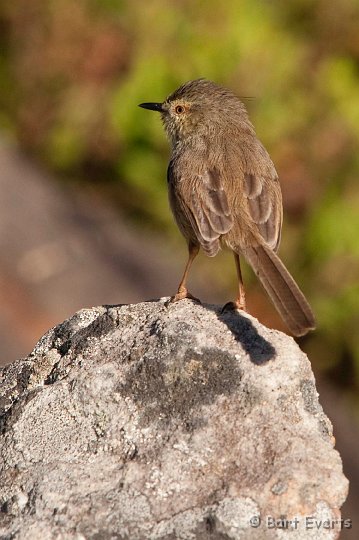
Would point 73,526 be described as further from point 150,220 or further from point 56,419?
point 150,220

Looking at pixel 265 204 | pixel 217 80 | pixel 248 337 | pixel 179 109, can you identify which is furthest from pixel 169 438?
pixel 217 80

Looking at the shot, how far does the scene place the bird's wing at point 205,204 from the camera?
18.5ft

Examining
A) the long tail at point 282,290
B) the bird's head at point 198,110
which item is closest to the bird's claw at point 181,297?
the long tail at point 282,290

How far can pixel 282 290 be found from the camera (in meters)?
5.04

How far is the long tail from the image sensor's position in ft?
15.8

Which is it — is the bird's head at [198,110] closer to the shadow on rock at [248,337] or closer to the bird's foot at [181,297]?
the bird's foot at [181,297]

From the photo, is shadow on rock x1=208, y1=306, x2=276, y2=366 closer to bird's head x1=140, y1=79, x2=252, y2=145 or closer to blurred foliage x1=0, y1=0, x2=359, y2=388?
bird's head x1=140, y1=79, x2=252, y2=145

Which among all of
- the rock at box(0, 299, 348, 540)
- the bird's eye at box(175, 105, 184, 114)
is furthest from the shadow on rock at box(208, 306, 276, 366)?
the bird's eye at box(175, 105, 184, 114)

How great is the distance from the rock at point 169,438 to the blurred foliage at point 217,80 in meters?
6.07

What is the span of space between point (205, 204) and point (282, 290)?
3.17 feet

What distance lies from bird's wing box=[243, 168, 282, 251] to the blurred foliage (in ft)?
15.0

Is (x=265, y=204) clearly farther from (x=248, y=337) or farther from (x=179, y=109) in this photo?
(x=248, y=337)

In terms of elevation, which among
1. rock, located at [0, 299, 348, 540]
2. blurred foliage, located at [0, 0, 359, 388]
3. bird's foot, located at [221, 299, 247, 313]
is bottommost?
rock, located at [0, 299, 348, 540]

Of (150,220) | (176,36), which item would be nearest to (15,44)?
(176,36)
